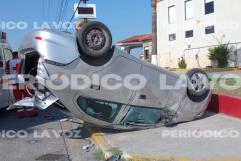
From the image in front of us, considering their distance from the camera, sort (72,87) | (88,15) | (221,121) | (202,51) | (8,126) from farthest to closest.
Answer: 1. (202,51)
2. (88,15)
3. (8,126)
4. (221,121)
5. (72,87)

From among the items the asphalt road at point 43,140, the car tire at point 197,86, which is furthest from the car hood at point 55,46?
the car tire at point 197,86

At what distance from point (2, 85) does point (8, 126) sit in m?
1.11

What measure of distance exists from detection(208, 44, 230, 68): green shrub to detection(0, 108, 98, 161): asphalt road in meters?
17.6

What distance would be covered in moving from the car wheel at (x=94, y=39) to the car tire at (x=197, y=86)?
81.5 inches

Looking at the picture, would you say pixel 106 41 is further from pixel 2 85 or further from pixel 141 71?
pixel 2 85

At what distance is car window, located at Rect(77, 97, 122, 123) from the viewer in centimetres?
713

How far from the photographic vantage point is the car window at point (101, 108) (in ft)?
23.4

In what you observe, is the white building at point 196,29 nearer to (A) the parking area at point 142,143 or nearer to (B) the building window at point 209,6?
(B) the building window at point 209,6

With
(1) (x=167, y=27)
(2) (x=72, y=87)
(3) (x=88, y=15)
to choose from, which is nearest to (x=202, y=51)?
(1) (x=167, y=27)

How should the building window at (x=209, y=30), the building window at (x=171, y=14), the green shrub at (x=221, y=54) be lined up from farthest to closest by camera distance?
the building window at (x=171, y=14), the building window at (x=209, y=30), the green shrub at (x=221, y=54)

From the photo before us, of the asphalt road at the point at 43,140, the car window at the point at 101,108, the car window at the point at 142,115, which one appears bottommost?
the asphalt road at the point at 43,140

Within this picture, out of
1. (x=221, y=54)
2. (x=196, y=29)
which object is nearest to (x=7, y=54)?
(x=221, y=54)

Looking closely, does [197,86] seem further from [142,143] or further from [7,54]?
[7,54]

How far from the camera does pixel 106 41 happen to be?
695 cm
